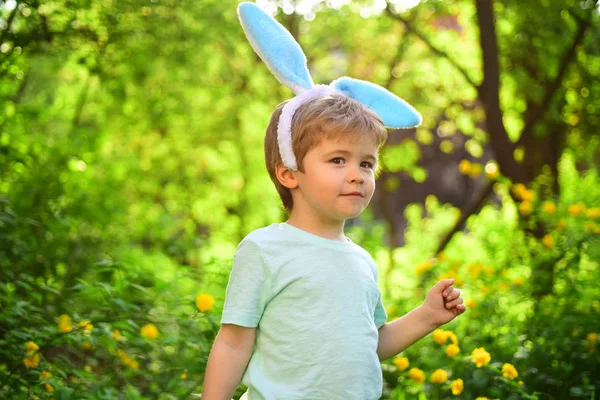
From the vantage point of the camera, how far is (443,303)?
1.97 m

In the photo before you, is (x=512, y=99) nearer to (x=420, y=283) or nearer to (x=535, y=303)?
(x=420, y=283)

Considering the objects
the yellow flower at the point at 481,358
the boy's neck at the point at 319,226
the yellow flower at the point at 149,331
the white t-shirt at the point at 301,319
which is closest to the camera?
the white t-shirt at the point at 301,319

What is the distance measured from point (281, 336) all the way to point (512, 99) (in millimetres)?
5785

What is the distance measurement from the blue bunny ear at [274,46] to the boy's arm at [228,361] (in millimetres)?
639

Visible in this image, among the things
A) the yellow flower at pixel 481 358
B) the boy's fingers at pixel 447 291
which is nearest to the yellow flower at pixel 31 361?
the boy's fingers at pixel 447 291

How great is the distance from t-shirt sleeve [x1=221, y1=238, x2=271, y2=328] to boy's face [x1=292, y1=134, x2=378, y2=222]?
0.20 meters

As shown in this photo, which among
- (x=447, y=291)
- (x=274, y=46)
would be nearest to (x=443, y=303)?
(x=447, y=291)

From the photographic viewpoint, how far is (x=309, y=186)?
1.83 m

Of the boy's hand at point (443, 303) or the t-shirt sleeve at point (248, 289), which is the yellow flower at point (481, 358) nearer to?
the boy's hand at point (443, 303)

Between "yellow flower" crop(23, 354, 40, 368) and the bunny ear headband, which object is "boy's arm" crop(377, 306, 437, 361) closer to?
the bunny ear headband

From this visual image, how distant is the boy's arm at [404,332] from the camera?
6.53 ft

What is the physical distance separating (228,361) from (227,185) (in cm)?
682

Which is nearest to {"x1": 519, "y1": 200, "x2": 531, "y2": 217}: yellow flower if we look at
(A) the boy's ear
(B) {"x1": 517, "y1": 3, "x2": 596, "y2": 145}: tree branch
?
(B) {"x1": 517, "y1": 3, "x2": 596, "y2": 145}: tree branch

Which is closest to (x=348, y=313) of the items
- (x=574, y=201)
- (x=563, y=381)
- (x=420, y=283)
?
(x=563, y=381)
